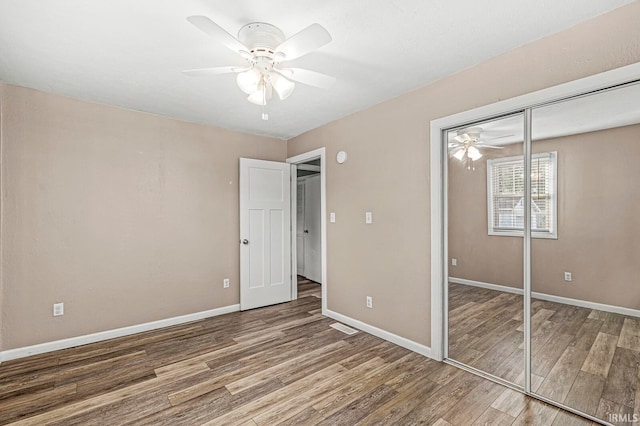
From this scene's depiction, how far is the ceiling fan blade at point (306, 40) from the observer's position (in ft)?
5.08

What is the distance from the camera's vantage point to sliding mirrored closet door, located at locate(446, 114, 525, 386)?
223 cm

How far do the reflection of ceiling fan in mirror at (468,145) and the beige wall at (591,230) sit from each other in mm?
157

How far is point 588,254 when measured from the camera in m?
1.95

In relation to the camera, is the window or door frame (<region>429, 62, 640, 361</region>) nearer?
the window

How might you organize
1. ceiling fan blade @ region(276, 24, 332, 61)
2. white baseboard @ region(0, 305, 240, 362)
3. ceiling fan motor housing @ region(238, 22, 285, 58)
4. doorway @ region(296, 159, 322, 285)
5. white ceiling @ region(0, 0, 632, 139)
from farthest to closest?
doorway @ region(296, 159, 322, 285), white baseboard @ region(0, 305, 240, 362), ceiling fan motor housing @ region(238, 22, 285, 58), white ceiling @ region(0, 0, 632, 139), ceiling fan blade @ region(276, 24, 332, 61)

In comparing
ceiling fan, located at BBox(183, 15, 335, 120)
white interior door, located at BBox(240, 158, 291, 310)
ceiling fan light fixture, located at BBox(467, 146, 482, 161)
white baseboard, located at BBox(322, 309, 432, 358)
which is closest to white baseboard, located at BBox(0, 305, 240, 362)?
white interior door, located at BBox(240, 158, 291, 310)

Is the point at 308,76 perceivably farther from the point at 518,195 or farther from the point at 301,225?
the point at 301,225

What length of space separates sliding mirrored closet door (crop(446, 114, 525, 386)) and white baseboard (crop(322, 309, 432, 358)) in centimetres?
23

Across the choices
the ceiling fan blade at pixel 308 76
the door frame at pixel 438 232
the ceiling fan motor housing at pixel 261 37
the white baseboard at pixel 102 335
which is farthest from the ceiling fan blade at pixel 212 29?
the white baseboard at pixel 102 335

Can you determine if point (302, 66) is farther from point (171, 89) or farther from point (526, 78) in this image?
point (526, 78)

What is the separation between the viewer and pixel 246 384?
2.30 m

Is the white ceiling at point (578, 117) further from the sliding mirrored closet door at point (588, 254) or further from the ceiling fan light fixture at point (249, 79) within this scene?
the ceiling fan light fixture at point (249, 79)

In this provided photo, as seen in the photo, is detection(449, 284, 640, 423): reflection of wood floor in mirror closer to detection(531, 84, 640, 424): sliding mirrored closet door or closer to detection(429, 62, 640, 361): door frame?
detection(531, 84, 640, 424): sliding mirrored closet door

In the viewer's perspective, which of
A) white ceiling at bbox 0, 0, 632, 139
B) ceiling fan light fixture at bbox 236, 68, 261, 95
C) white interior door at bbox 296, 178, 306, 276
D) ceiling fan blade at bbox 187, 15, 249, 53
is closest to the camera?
ceiling fan blade at bbox 187, 15, 249, 53
